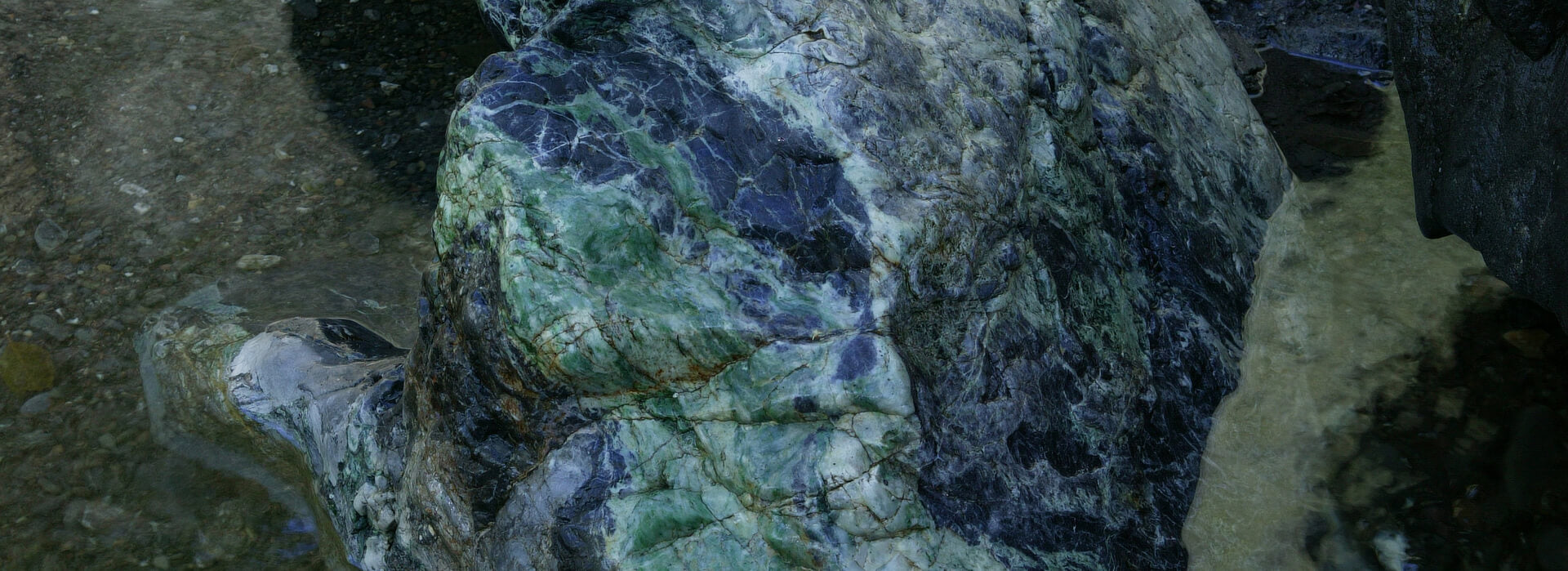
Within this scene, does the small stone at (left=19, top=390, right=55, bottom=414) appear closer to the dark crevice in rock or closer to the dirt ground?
the dirt ground

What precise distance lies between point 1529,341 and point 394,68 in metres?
3.32

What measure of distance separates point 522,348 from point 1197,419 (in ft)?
4.72

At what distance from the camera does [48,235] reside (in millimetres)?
3064

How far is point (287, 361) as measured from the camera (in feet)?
8.89

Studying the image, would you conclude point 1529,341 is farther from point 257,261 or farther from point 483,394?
point 257,261

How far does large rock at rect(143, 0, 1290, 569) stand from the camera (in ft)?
6.25

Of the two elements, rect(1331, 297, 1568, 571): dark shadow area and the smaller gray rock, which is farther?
the smaller gray rock

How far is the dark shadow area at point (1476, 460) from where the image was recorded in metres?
2.17

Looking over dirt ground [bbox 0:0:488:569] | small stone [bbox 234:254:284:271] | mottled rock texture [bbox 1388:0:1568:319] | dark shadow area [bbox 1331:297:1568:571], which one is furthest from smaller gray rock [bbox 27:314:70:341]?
mottled rock texture [bbox 1388:0:1568:319]

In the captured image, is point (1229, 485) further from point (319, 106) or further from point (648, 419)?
point (319, 106)

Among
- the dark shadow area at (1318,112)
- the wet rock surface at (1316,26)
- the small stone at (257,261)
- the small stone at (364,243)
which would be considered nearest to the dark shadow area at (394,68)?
the small stone at (364,243)

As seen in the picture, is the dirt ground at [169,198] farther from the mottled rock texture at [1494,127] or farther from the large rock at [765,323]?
the mottled rock texture at [1494,127]

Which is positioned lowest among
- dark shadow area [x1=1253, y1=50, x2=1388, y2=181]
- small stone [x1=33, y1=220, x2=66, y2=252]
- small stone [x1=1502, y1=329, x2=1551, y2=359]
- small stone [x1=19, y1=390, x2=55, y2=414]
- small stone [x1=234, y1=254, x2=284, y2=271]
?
small stone [x1=19, y1=390, x2=55, y2=414]

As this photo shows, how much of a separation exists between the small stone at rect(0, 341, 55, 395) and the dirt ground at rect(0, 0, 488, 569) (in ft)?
0.07
